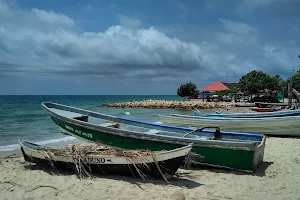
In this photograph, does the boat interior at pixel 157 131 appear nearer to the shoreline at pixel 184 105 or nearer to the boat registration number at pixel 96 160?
the boat registration number at pixel 96 160

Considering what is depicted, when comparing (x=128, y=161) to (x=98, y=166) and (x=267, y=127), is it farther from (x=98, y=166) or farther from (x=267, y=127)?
(x=267, y=127)

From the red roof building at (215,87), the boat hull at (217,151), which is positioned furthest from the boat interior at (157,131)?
the red roof building at (215,87)

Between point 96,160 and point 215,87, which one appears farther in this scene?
point 215,87

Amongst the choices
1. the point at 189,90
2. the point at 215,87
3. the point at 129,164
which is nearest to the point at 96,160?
the point at 129,164

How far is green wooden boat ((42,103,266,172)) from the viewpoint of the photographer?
6.61 m

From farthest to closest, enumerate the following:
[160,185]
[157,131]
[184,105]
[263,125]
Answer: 1. [184,105]
2. [263,125]
3. [157,131]
4. [160,185]

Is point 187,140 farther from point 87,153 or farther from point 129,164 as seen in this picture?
point 87,153

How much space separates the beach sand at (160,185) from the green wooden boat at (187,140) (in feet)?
0.97

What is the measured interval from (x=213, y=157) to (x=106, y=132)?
2.94 m

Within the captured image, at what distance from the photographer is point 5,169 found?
7.45m

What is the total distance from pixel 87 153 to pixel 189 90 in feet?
172

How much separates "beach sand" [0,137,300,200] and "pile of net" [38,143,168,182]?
0.22m

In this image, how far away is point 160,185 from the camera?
577 cm

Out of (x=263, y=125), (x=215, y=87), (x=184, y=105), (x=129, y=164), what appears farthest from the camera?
(x=215, y=87)
